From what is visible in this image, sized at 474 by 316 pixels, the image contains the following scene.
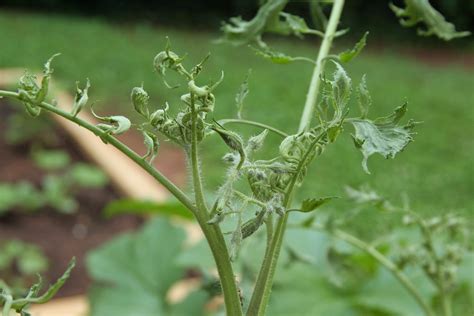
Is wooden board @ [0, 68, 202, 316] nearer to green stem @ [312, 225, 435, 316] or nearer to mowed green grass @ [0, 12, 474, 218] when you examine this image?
mowed green grass @ [0, 12, 474, 218]

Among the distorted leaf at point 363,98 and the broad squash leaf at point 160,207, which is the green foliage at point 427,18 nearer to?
the distorted leaf at point 363,98

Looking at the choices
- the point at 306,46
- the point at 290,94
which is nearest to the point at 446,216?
the point at 290,94

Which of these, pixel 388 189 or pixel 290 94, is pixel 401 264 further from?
pixel 290 94

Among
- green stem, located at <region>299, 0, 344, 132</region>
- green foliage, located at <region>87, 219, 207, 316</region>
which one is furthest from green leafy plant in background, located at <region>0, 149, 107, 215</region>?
green stem, located at <region>299, 0, 344, 132</region>

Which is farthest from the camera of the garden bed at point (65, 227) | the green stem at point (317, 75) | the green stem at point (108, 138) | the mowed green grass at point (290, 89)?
the mowed green grass at point (290, 89)

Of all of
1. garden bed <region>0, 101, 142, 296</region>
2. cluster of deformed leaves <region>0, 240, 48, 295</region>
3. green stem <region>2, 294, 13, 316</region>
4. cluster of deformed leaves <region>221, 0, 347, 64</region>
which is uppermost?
garden bed <region>0, 101, 142, 296</region>

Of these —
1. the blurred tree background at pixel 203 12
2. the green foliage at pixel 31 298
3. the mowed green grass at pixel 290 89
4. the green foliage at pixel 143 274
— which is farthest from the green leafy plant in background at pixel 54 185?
the blurred tree background at pixel 203 12
